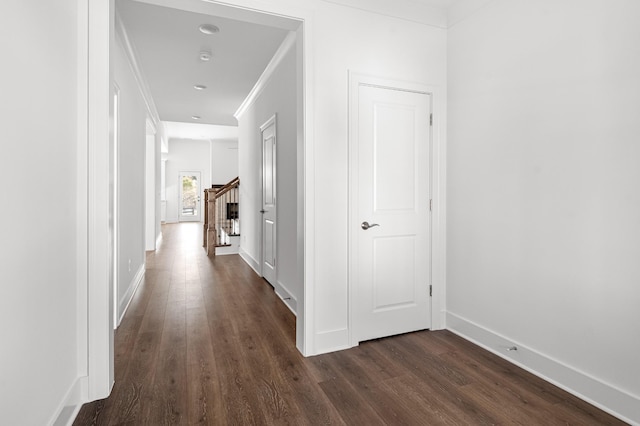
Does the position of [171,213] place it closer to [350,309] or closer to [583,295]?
[350,309]

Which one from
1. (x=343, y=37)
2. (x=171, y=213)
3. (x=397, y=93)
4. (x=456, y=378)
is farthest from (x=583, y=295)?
(x=171, y=213)

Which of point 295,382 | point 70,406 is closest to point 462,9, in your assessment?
point 295,382

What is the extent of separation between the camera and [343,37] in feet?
8.75

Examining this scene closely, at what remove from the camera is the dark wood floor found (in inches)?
72.8

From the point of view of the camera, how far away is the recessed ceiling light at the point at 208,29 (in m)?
3.20

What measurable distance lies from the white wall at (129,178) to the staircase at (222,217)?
76.2 inches

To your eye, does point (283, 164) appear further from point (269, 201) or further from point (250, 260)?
point (250, 260)

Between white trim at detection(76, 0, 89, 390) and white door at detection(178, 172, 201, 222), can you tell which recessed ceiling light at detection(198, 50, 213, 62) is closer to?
white trim at detection(76, 0, 89, 390)

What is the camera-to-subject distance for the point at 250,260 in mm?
5863

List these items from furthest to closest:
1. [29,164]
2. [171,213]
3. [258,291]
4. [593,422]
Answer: [171,213] < [258,291] < [593,422] < [29,164]

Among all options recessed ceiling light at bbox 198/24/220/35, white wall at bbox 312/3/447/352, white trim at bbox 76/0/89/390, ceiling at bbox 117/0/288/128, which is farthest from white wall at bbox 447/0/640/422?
white trim at bbox 76/0/89/390

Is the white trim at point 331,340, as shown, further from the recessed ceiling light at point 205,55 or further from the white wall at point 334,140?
the recessed ceiling light at point 205,55

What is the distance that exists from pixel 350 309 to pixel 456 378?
86cm

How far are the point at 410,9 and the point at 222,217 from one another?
5.78 meters
